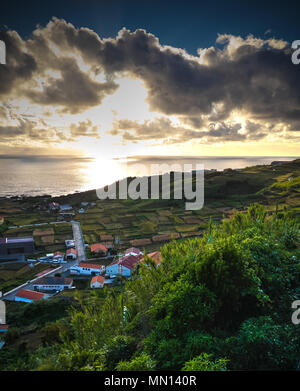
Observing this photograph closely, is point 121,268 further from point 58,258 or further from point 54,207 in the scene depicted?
point 54,207

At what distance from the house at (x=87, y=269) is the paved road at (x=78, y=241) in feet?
11.9

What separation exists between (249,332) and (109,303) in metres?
5.79

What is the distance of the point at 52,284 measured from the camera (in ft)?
92.4

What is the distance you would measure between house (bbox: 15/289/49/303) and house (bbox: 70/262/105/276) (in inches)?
266

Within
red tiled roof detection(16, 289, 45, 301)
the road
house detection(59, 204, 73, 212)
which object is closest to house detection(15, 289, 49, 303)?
red tiled roof detection(16, 289, 45, 301)

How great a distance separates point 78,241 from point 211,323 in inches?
1662

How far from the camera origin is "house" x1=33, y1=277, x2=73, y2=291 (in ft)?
91.9

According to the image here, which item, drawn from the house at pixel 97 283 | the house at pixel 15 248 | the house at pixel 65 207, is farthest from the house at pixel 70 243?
the house at pixel 65 207

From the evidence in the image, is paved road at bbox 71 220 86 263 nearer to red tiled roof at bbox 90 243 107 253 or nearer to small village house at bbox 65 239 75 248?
small village house at bbox 65 239 75 248

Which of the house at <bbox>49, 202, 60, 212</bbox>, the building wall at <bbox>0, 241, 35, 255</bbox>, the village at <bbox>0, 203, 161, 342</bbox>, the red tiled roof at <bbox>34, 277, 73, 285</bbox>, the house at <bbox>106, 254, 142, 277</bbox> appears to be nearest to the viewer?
the village at <bbox>0, 203, 161, 342</bbox>

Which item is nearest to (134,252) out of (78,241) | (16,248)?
(78,241)

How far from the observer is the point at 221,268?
658 centimetres

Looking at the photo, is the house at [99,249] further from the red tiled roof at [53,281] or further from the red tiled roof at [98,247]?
the red tiled roof at [53,281]

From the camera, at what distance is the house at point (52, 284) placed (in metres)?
28.0
